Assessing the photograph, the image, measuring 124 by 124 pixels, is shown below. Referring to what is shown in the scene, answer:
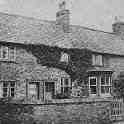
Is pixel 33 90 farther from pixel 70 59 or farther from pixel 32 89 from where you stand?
pixel 70 59

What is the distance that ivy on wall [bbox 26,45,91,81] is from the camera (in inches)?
990

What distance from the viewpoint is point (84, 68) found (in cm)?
2678

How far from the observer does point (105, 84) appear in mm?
26953

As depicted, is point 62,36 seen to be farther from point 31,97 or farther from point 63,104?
point 63,104

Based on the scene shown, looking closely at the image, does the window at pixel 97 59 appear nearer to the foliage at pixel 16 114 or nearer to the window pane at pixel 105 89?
the window pane at pixel 105 89

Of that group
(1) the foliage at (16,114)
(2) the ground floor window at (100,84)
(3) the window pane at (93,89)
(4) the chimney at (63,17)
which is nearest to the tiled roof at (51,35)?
(4) the chimney at (63,17)

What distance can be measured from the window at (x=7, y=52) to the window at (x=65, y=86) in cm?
545

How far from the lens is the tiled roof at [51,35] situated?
25438 millimetres

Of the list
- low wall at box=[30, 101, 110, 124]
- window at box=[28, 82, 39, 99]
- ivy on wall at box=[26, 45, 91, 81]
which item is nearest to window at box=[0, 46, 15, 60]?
ivy on wall at box=[26, 45, 91, 81]

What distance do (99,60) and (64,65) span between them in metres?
4.51

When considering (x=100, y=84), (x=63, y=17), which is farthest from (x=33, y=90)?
(x=63, y=17)

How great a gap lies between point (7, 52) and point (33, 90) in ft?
14.0

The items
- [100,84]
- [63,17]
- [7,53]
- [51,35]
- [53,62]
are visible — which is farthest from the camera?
[63,17]

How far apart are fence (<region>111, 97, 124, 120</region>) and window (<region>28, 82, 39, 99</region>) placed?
704 cm
